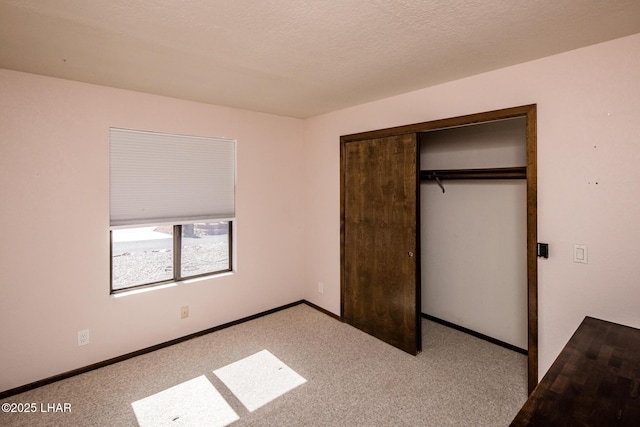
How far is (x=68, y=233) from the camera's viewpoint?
8.61 ft

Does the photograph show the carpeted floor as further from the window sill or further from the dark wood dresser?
the dark wood dresser

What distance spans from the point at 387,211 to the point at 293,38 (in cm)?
185

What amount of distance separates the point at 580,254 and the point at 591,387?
109 centimetres

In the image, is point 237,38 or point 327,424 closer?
point 237,38

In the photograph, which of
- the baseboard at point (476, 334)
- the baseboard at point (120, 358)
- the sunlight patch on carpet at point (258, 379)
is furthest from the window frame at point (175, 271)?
the baseboard at point (476, 334)

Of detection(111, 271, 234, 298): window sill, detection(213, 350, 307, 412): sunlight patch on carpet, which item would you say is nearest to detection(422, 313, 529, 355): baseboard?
detection(213, 350, 307, 412): sunlight patch on carpet

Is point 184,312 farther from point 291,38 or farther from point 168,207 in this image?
point 291,38

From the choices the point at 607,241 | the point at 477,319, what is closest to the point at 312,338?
the point at 477,319

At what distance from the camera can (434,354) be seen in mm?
2984

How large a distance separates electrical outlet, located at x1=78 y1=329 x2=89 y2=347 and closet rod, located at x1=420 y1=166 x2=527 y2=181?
357 cm

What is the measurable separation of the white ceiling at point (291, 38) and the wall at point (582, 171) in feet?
0.48

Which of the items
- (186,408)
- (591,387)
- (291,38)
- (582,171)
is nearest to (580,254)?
(582,171)

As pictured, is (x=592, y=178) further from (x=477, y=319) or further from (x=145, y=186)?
(x=145, y=186)

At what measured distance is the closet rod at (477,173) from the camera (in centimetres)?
284
